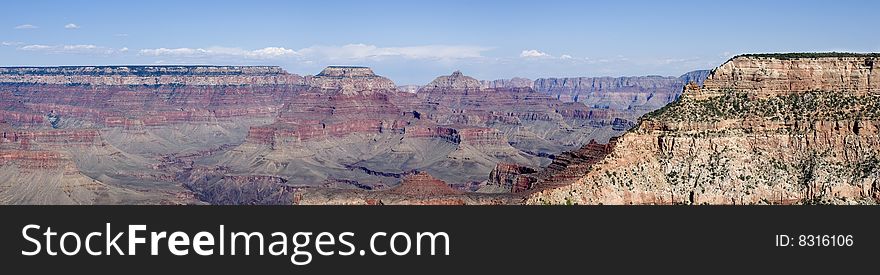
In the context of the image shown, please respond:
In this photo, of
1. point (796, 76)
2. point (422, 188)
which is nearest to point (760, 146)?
point (796, 76)

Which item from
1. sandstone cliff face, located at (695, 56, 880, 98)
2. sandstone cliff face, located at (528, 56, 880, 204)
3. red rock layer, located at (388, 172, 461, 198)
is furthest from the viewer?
sandstone cliff face, located at (695, 56, 880, 98)

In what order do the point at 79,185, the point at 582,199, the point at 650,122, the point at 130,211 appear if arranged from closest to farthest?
the point at 130,211 < the point at 582,199 < the point at 650,122 < the point at 79,185

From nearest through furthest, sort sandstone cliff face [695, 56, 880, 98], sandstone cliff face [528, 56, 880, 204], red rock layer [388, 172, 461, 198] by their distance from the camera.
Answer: sandstone cliff face [528, 56, 880, 204]
red rock layer [388, 172, 461, 198]
sandstone cliff face [695, 56, 880, 98]

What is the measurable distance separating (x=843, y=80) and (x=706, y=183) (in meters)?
18.7

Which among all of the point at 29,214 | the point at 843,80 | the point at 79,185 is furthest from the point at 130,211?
the point at 79,185

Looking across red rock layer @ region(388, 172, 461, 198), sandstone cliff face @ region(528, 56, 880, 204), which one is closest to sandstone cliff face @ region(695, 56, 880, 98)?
sandstone cliff face @ region(528, 56, 880, 204)

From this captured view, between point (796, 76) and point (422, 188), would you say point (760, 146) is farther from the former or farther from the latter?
point (422, 188)

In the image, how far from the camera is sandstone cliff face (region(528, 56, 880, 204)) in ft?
296

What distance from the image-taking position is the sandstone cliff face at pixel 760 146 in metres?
90.1

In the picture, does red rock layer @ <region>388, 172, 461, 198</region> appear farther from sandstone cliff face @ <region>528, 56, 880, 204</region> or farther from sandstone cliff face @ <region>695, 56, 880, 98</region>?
sandstone cliff face @ <region>695, 56, 880, 98</region>

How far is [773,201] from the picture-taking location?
9000 centimetres

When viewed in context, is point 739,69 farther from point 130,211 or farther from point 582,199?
point 130,211

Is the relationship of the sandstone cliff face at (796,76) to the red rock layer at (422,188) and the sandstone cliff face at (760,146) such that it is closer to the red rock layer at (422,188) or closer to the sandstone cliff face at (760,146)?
the sandstone cliff face at (760,146)

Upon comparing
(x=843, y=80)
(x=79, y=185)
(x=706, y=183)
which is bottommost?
(x=79, y=185)
